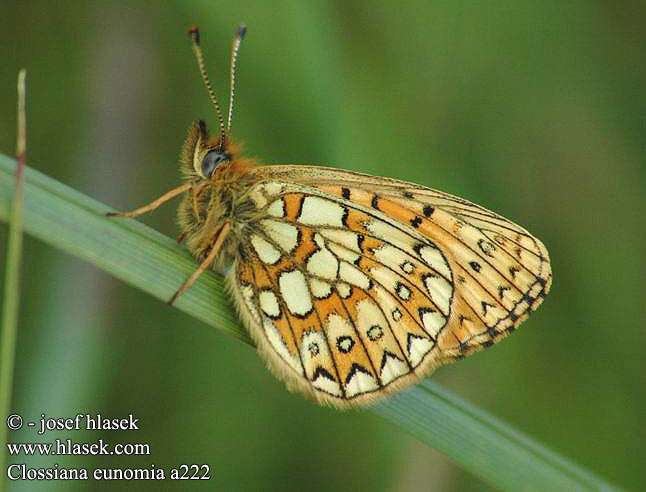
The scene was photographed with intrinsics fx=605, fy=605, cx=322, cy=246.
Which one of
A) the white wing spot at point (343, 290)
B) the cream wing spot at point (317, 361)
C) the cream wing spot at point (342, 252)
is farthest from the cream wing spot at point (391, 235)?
the cream wing spot at point (317, 361)

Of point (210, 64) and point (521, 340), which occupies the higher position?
point (210, 64)

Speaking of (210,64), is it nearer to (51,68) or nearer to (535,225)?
(51,68)

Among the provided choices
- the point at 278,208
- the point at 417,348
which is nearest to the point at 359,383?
the point at 417,348

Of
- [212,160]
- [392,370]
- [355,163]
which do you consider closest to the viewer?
[392,370]

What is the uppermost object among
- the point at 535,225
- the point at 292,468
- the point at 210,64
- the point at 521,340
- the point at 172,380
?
the point at 210,64

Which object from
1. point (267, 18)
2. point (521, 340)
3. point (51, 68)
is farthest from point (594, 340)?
point (51, 68)

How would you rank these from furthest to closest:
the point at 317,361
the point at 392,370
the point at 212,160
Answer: the point at 212,160 → the point at 317,361 → the point at 392,370

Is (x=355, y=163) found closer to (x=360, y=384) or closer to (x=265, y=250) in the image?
(x=265, y=250)

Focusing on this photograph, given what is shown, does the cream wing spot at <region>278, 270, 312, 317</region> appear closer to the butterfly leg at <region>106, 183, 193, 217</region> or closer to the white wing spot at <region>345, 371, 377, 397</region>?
the white wing spot at <region>345, 371, 377, 397</region>
